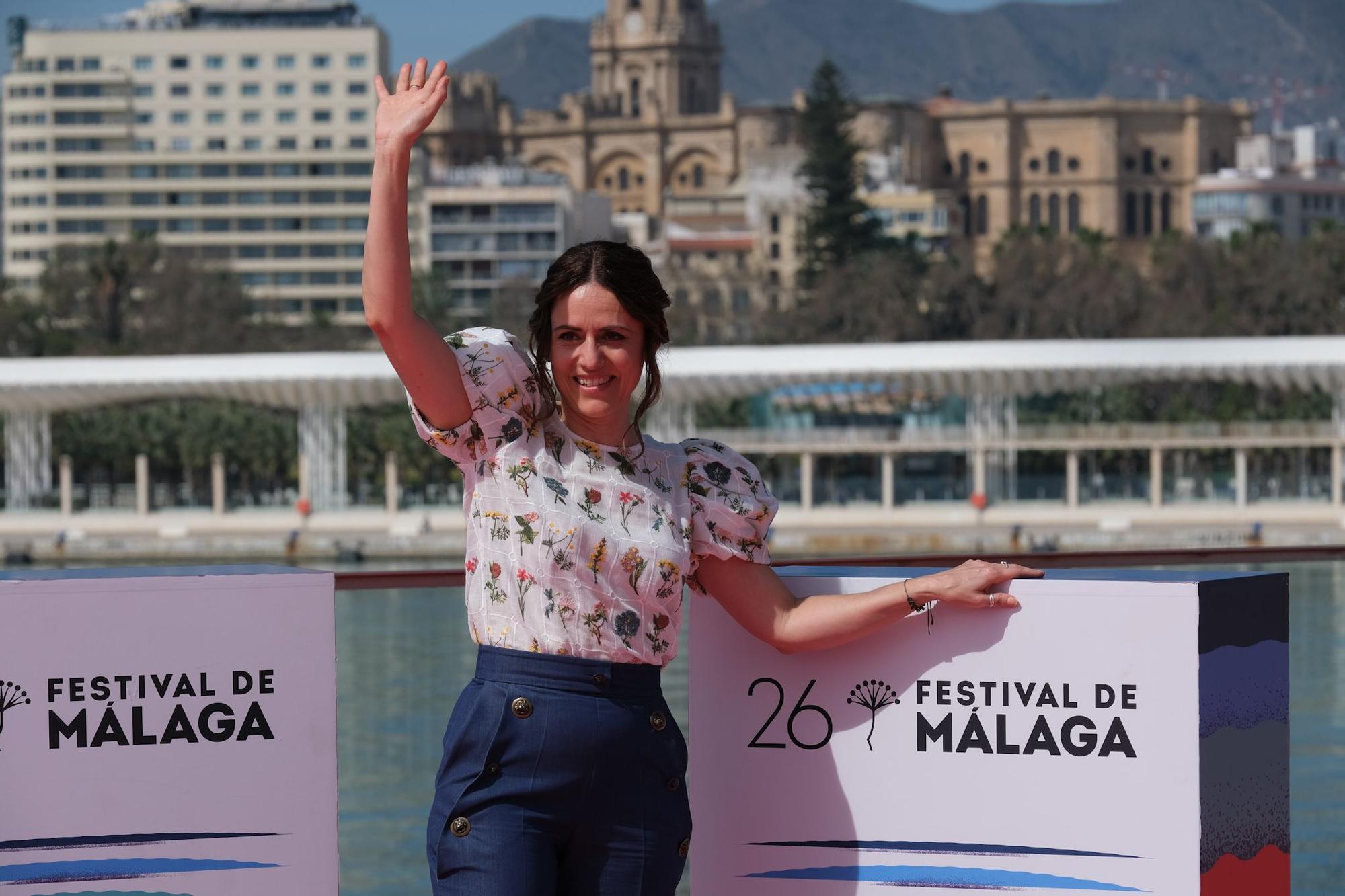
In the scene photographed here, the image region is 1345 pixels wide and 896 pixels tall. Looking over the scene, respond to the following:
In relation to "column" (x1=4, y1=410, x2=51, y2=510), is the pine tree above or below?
above

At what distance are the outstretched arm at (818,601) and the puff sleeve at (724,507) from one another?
29mm

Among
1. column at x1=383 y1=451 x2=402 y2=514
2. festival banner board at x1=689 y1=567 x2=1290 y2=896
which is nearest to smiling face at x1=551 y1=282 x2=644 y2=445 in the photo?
festival banner board at x1=689 y1=567 x2=1290 y2=896

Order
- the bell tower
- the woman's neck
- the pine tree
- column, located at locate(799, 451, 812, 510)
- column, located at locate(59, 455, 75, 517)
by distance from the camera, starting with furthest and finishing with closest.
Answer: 1. the bell tower
2. the pine tree
3. column, located at locate(59, 455, 75, 517)
4. column, located at locate(799, 451, 812, 510)
5. the woman's neck

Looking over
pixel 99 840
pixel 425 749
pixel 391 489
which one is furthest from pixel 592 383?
pixel 391 489

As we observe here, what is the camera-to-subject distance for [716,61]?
136 meters

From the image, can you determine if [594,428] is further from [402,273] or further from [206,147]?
[206,147]

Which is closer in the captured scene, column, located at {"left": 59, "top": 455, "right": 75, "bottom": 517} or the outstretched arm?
the outstretched arm

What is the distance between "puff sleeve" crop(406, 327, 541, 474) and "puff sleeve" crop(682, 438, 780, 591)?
252 mm

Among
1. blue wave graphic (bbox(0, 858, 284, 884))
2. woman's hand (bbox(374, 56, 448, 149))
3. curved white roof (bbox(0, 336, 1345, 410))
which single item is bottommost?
blue wave graphic (bbox(0, 858, 284, 884))

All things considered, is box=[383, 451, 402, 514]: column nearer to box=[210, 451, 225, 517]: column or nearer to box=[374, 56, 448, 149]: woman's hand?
box=[210, 451, 225, 517]: column

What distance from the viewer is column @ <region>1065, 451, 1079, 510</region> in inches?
1518

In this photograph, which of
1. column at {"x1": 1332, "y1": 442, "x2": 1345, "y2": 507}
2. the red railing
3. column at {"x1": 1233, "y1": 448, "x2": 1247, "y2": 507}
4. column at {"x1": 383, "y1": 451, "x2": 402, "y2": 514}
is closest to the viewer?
the red railing

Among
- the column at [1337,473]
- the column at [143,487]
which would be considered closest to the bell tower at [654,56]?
the column at [143,487]

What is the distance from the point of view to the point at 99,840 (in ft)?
9.97
